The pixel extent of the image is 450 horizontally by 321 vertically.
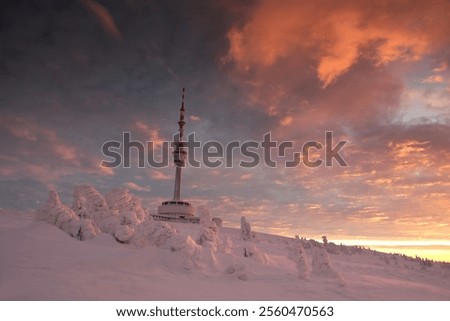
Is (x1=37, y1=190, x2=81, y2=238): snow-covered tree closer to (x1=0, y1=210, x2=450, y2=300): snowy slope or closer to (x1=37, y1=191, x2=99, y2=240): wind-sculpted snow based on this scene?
(x1=37, y1=191, x2=99, y2=240): wind-sculpted snow

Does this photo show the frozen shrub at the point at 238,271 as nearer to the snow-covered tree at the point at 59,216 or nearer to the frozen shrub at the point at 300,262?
the frozen shrub at the point at 300,262

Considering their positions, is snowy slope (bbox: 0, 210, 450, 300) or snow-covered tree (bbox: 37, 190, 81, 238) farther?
snow-covered tree (bbox: 37, 190, 81, 238)

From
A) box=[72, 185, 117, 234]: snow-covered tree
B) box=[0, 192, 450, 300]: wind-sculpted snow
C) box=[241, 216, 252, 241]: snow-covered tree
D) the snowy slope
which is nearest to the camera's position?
the snowy slope

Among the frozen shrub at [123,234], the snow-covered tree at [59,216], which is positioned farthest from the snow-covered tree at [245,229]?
the snow-covered tree at [59,216]

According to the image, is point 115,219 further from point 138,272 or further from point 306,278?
point 306,278

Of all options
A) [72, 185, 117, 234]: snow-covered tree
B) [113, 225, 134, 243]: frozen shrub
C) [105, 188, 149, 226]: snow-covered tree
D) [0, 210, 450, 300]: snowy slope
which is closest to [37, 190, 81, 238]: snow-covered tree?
[0, 210, 450, 300]: snowy slope

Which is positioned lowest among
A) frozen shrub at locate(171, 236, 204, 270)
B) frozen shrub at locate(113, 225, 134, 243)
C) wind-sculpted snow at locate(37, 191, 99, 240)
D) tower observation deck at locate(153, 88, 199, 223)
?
frozen shrub at locate(171, 236, 204, 270)

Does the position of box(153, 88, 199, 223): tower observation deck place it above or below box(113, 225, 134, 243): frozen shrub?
above

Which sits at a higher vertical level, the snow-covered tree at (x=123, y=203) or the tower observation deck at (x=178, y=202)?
the tower observation deck at (x=178, y=202)

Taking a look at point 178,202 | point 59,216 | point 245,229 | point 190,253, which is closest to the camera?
point 190,253

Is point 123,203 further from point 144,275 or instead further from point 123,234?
point 144,275

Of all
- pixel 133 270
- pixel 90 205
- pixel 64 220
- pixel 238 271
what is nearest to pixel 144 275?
pixel 133 270
